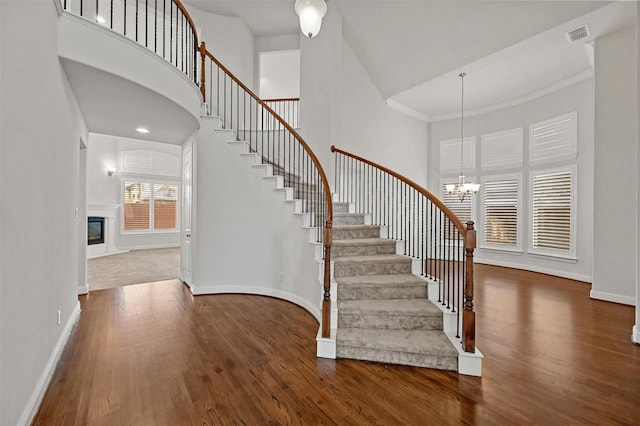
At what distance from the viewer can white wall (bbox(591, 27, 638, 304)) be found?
12.7ft

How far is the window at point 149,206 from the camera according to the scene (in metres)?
9.10

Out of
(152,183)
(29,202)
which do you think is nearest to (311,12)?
(29,202)

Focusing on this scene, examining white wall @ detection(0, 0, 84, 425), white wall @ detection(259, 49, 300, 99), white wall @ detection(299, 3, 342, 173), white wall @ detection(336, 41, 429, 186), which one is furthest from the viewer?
white wall @ detection(259, 49, 300, 99)

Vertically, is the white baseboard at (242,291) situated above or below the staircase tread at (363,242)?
below

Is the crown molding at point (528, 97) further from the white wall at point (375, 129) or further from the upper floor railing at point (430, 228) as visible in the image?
the upper floor railing at point (430, 228)

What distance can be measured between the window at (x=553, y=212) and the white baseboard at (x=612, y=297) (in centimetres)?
151

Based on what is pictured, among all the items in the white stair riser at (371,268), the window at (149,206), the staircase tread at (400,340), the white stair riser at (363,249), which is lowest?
the staircase tread at (400,340)

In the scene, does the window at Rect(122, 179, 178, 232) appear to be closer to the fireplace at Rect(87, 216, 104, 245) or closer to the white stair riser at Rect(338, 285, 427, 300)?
the fireplace at Rect(87, 216, 104, 245)

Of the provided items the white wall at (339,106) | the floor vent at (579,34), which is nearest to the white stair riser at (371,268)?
the white wall at (339,106)

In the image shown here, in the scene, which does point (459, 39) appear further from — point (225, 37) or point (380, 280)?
point (225, 37)

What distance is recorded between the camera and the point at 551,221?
5.73 meters

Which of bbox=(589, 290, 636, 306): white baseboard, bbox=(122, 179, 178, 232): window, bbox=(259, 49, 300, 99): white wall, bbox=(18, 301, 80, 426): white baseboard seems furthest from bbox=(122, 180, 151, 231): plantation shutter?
bbox=(589, 290, 636, 306): white baseboard

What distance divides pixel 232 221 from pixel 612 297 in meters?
5.71

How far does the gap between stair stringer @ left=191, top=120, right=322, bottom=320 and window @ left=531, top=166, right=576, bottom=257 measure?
5.57m
